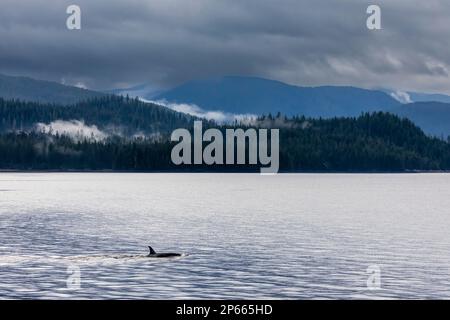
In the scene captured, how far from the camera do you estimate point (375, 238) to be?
363 ft

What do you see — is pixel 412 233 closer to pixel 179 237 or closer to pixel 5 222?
pixel 179 237

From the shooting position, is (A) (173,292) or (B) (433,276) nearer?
(A) (173,292)

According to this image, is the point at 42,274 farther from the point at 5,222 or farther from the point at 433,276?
the point at 5,222
